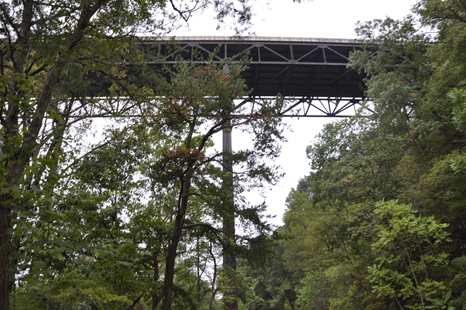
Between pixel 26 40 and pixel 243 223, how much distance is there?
246 inches

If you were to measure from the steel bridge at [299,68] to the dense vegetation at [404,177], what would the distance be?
153 inches

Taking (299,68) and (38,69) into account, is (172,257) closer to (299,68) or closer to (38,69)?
(38,69)

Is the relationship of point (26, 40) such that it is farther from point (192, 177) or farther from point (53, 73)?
point (192, 177)

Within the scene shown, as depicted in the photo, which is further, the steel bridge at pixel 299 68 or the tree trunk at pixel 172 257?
the steel bridge at pixel 299 68

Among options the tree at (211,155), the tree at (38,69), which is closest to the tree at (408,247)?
the tree at (211,155)

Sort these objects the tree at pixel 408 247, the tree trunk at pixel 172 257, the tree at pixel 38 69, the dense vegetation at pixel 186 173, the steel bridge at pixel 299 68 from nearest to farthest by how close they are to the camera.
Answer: the tree at pixel 38 69 → the dense vegetation at pixel 186 173 → the tree trunk at pixel 172 257 → the tree at pixel 408 247 → the steel bridge at pixel 299 68

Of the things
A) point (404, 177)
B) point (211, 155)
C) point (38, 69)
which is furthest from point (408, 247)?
point (38, 69)

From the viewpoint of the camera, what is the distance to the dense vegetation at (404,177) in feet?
30.1

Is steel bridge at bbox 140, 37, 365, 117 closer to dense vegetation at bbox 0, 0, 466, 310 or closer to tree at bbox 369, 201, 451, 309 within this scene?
dense vegetation at bbox 0, 0, 466, 310

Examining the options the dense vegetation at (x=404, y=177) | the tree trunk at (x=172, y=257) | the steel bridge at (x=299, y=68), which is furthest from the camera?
the steel bridge at (x=299, y=68)

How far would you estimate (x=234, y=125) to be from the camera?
925 centimetres

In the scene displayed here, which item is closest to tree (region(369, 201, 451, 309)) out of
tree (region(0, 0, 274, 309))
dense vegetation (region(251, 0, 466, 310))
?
dense vegetation (region(251, 0, 466, 310))

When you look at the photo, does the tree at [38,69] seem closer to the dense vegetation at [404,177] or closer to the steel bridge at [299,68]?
the dense vegetation at [404,177]

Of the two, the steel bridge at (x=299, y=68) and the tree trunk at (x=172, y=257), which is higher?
the steel bridge at (x=299, y=68)
